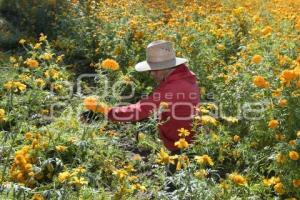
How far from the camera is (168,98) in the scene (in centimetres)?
369

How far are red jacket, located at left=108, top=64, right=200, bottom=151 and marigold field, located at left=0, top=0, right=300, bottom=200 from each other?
0.09 m

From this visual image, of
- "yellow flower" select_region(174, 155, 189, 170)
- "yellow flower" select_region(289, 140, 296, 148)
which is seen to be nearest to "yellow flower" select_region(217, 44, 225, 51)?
"yellow flower" select_region(289, 140, 296, 148)

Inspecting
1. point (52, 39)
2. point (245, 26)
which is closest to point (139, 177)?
point (245, 26)

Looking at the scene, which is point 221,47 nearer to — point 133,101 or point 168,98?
point 133,101

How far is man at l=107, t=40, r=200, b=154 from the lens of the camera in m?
3.60

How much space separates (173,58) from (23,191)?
1.71 m

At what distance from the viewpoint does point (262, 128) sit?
3.68 m

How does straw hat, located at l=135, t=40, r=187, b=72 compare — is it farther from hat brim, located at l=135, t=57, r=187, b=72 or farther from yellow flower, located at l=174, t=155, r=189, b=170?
yellow flower, located at l=174, t=155, r=189, b=170

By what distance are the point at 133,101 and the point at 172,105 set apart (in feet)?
5.15

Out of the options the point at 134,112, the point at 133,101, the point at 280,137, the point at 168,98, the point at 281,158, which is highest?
the point at 133,101

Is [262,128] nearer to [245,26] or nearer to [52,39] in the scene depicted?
[245,26]

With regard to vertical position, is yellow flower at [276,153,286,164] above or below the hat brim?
below

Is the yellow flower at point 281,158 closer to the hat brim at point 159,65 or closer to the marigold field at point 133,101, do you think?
the marigold field at point 133,101

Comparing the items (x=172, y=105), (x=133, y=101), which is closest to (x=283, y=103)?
(x=172, y=105)
